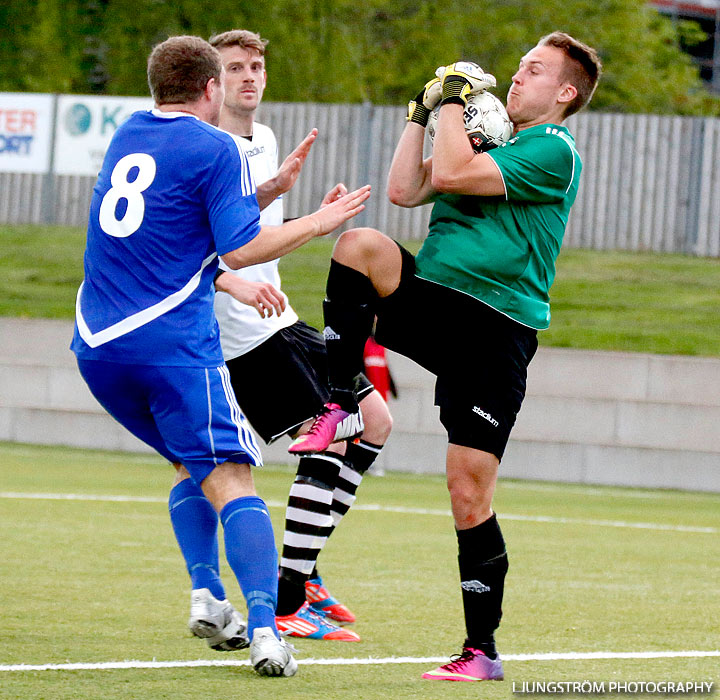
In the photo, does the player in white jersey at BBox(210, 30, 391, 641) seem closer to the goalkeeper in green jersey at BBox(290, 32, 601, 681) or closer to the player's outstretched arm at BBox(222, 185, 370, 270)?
the goalkeeper in green jersey at BBox(290, 32, 601, 681)

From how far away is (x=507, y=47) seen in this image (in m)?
28.8

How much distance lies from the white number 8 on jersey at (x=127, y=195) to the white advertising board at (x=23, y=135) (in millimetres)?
14393

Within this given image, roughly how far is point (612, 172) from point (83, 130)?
727cm

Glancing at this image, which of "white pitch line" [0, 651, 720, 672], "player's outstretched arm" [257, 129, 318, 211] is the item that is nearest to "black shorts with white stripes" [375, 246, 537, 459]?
"player's outstretched arm" [257, 129, 318, 211]

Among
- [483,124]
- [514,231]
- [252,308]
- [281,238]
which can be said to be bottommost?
[252,308]

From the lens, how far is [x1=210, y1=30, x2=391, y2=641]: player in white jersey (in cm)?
545

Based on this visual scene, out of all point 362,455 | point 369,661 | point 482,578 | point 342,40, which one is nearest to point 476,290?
point 482,578

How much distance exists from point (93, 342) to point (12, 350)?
35.2ft

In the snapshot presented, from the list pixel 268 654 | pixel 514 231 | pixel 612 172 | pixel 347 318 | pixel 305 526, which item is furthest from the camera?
pixel 612 172

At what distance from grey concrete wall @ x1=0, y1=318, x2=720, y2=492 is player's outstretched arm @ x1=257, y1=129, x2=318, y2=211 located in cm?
797

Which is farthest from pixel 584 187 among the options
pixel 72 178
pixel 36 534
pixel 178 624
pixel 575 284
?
pixel 178 624

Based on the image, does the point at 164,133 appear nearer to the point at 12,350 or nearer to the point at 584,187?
the point at 12,350

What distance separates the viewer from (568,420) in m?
13.4

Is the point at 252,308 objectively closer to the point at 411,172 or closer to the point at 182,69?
the point at 411,172
